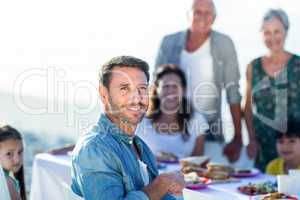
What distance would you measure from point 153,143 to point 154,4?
1.52m

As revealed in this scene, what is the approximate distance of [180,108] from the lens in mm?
3770

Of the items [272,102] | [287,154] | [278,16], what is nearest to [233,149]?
[272,102]

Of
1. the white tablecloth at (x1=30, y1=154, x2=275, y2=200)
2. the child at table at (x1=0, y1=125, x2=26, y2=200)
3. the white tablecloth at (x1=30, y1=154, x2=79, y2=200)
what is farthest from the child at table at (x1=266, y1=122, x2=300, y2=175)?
the child at table at (x1=0, y1=125, x2=26, y2=200)

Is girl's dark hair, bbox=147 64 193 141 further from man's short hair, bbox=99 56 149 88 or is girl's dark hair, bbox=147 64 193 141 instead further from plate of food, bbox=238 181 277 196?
man's short hair, bbox=99 56 149 88

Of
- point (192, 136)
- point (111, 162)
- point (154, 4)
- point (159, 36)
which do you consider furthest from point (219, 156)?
point (111, 162)

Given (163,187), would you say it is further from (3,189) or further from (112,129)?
(3,189)

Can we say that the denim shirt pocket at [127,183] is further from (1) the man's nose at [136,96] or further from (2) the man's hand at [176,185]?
(1) the man's nose at [136,96]

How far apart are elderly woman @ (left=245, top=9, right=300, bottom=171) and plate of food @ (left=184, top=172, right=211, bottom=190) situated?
1.16m

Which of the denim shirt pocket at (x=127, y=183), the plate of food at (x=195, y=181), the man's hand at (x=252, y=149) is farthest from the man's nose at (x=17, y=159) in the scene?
the man's hand at (x=252, y=149)

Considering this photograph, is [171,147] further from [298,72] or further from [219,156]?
[298,72]

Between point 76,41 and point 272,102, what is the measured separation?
1.71 meters

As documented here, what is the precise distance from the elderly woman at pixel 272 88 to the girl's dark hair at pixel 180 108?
44cm

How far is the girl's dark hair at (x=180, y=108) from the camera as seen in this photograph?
377cm

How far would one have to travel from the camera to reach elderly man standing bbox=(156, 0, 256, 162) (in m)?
4.02
